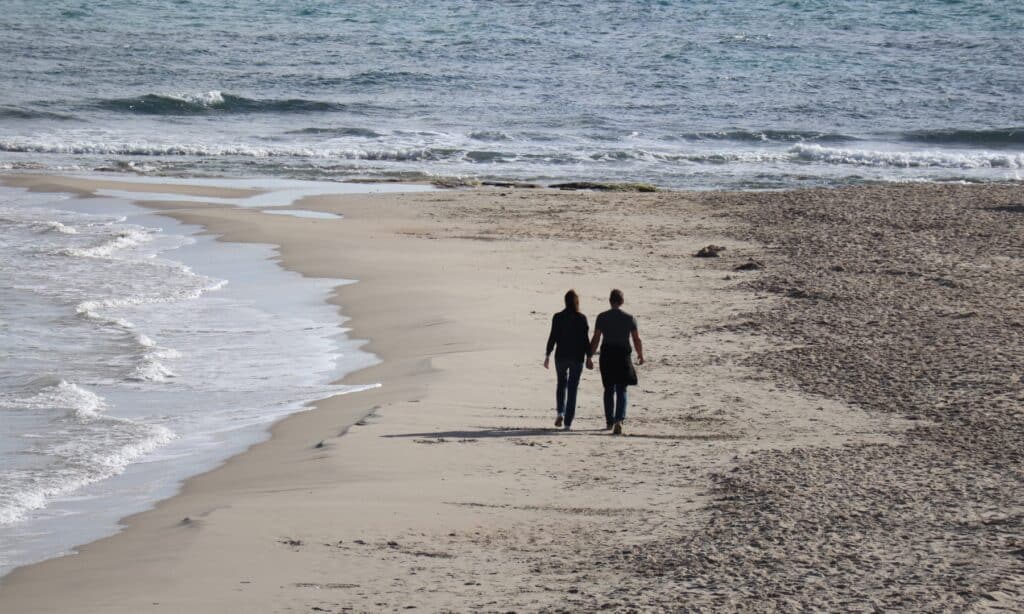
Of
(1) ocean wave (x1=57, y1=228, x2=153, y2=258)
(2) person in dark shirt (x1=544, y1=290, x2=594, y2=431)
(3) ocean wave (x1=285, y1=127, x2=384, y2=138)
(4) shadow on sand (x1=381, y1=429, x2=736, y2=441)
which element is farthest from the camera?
(3) ocean wave (x1=285, y1=127, x2=384, y2=138)

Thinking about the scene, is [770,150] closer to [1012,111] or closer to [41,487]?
[1012,111]

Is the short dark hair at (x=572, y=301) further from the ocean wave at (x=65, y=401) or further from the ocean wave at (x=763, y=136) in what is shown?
the ocean wave at (x=763, y=136)

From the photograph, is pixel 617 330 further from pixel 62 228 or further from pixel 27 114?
pixel 27 114

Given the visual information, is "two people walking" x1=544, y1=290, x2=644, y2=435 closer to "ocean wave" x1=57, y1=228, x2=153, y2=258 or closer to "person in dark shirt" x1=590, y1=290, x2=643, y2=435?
"person in dark shirt" x1=590, y1=290, x2=643, y2=435

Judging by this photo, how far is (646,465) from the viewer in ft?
30.3

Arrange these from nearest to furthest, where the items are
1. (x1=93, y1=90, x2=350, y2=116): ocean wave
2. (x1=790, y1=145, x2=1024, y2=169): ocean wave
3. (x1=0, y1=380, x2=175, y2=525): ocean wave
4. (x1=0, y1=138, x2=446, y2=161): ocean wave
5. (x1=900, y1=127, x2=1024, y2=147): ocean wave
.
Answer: (x1=0, y1=380, x2=175, y2=525): ocean wave → (x1=0, y1=138, x2=446, y2=161): ocean wave → (x1=790, y1=145, x2=1024, y2=169): ocean wave → (x1=900, y1=127, x2=1024, y2=147): ocean wave → (x1=93, y1=90, x2=350, y2=116): ocean wave

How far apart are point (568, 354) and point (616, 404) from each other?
57cm

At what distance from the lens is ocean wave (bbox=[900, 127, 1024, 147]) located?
37.2 m

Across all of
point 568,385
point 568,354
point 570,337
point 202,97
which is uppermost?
point 202,97

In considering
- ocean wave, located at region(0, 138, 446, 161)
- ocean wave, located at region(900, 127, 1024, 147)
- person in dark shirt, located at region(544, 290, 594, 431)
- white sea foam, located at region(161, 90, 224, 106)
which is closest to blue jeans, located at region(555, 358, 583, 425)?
person in dark shirt, located at region(544, 290, 594, 431)

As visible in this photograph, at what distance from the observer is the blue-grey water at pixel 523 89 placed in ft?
108

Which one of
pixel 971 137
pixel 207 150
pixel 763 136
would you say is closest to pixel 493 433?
pixel 207 150

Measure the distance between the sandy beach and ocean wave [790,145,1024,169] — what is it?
16038mm

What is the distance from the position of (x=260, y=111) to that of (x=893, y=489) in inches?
1357
